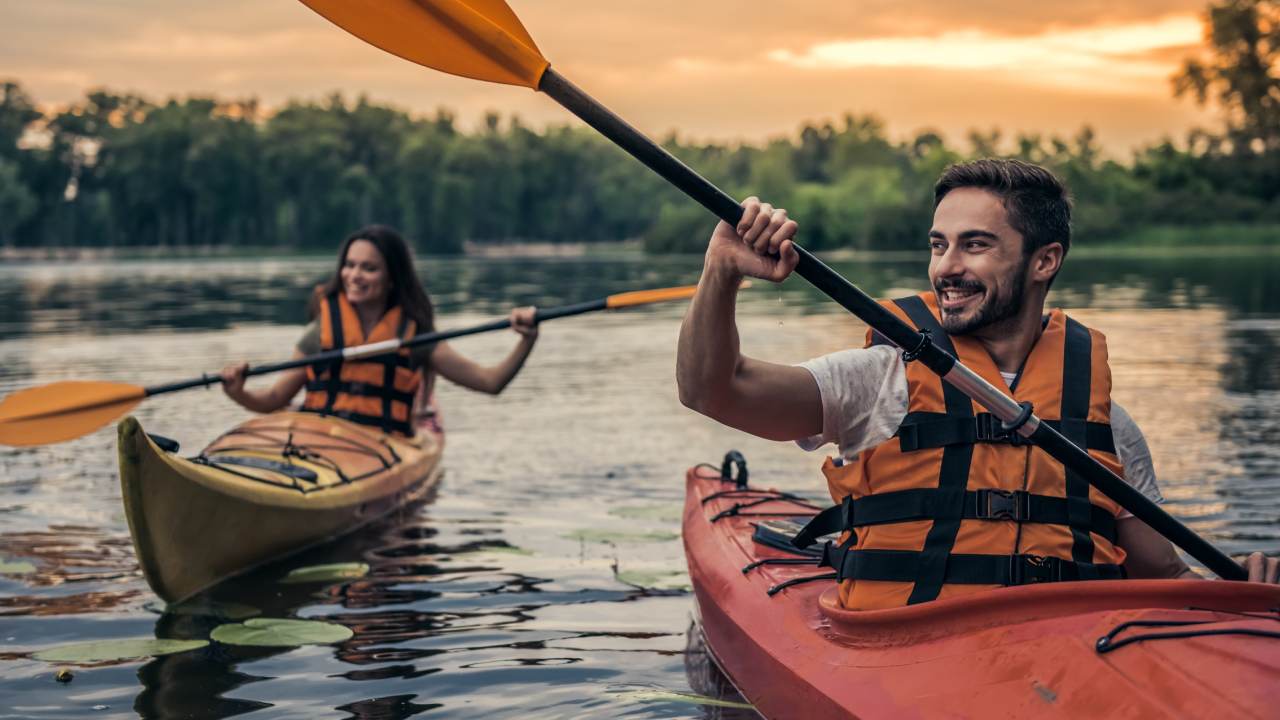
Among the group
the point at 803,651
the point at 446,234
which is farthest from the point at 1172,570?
the point at 446,234

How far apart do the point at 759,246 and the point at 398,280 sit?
5038 mm

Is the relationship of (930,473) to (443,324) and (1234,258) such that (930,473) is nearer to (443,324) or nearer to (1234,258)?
(443,324)

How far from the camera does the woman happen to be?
7.26 m

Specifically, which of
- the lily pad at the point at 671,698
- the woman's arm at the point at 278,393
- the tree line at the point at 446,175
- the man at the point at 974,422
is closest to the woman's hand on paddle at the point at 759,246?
the man at the point at 974,422

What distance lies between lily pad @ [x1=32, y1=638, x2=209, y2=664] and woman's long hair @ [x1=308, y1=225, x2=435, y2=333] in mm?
2774

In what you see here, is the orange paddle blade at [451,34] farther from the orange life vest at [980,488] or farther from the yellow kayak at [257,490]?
the yellow kayak at [257,490]

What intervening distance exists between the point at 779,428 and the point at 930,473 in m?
0.37

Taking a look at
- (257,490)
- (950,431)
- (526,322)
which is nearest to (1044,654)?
(950,431)

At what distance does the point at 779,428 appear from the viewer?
2887 mm

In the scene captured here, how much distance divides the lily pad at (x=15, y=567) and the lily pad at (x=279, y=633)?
4.63 ft

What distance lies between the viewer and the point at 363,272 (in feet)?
23.7

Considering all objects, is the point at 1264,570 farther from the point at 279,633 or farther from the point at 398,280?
the point at 398,280

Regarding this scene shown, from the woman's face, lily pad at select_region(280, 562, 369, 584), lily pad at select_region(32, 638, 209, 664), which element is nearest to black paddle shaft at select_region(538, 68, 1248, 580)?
lily pad at select_region(32, 638, 209, 664)

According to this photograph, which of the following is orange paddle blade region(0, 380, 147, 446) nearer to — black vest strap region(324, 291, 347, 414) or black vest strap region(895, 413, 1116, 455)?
black vest strap region(324, 291, 347, 414)
